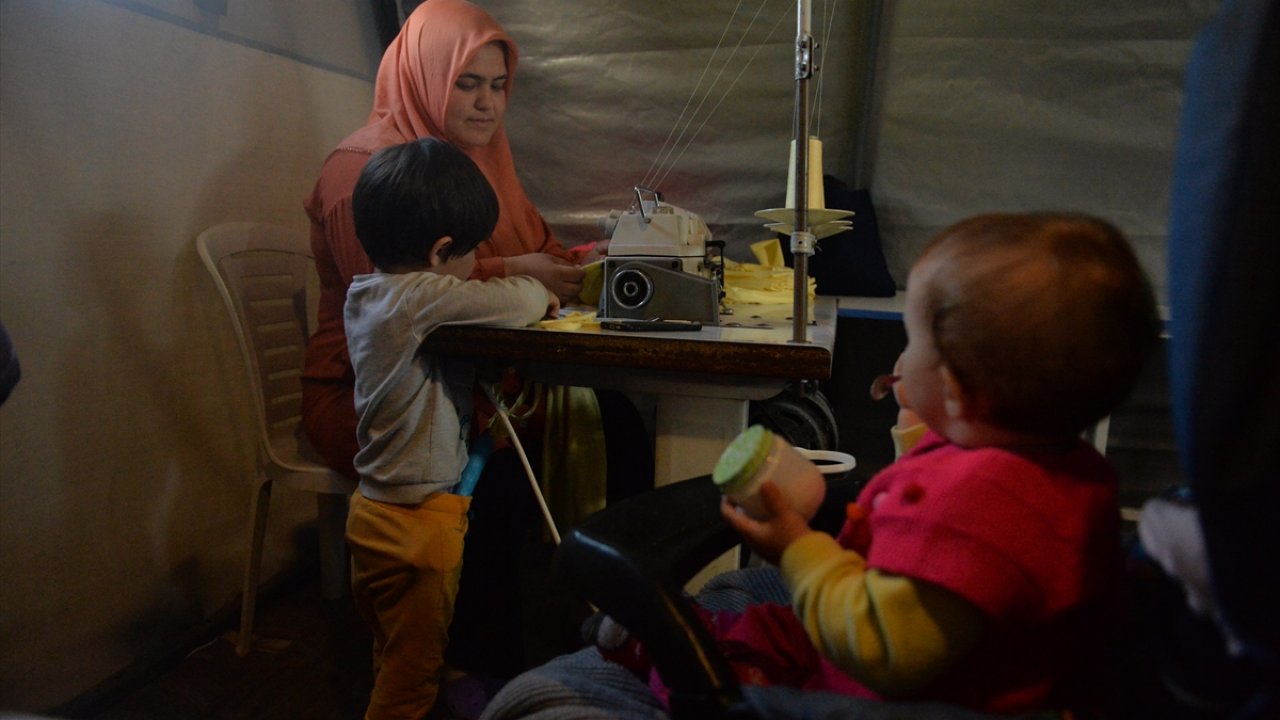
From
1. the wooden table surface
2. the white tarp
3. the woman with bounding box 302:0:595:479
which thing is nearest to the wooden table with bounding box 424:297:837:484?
the wooden table surface

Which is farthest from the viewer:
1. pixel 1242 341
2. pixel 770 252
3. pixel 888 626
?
pixel 770 252

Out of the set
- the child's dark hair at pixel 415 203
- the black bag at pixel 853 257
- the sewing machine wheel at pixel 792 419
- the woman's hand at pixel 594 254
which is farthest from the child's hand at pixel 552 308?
the black bag at pixel 853 257

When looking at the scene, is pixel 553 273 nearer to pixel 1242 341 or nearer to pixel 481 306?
pixel 481 306

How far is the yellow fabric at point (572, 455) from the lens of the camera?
1.50 metres

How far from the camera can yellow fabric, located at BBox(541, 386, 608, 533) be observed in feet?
4.91

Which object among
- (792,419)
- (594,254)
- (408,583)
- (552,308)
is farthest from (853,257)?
Answer: (408,583)

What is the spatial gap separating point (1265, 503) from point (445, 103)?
147 cm

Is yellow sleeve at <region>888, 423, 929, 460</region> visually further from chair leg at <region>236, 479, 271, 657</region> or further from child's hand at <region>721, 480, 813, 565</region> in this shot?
chair leg at <region>236, 479, 271, 657</region>

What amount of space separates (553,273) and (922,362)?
3.24 feet

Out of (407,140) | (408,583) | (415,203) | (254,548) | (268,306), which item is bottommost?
(254,548)

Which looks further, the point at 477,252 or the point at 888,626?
the point at 477,252

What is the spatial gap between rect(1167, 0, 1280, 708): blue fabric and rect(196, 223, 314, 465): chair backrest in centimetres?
149

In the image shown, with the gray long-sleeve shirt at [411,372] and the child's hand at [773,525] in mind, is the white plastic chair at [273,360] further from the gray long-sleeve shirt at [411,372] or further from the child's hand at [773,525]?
the child's hand at [773,525]

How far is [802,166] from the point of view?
3.04 feet
